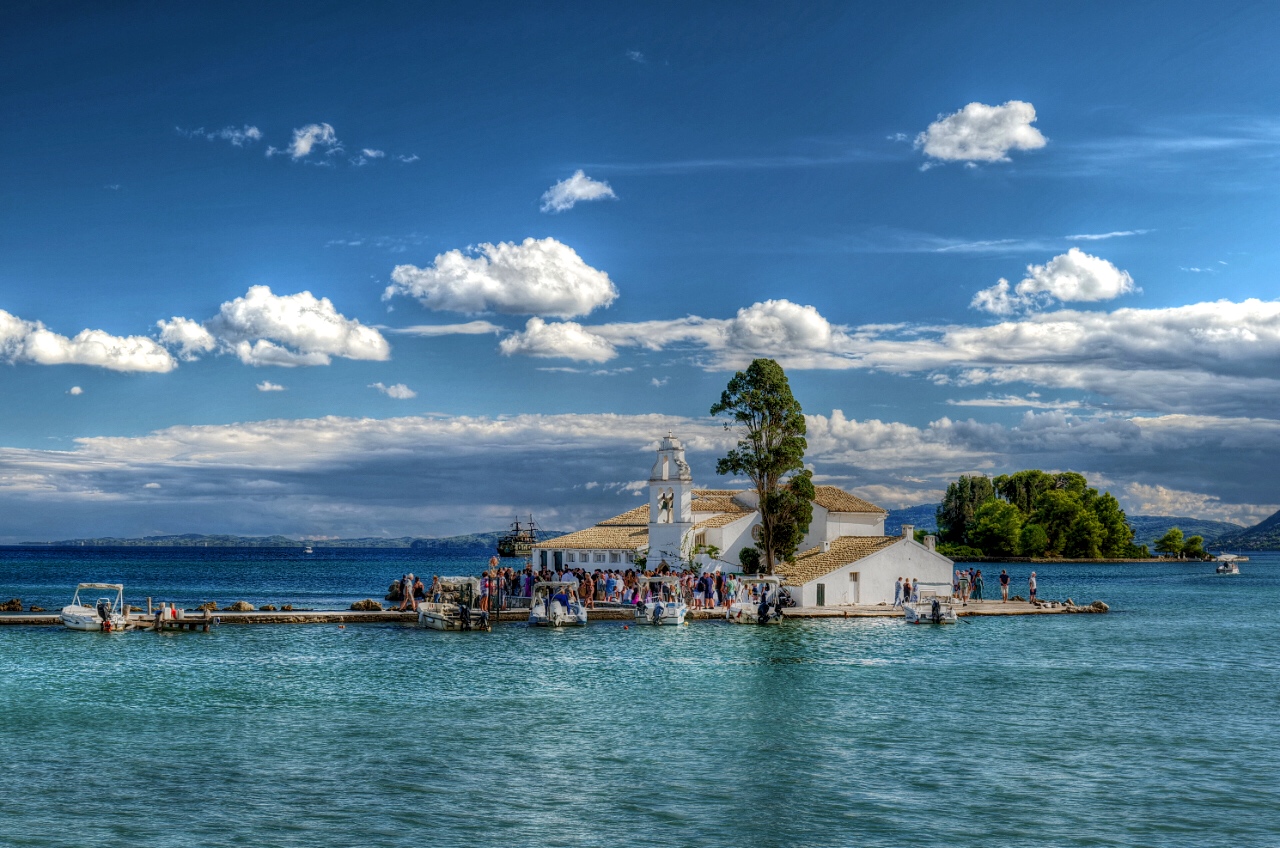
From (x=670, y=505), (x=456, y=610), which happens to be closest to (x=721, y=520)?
(x=670, y=505)

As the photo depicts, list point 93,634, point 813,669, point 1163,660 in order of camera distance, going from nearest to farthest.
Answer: point 813,669 < point 1163,660 < point 93,634

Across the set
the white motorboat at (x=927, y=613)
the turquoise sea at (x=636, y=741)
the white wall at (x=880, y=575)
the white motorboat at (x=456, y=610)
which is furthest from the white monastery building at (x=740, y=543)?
the white motorboat at (x=456, y=610)

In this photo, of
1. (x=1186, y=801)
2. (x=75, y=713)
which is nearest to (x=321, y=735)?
(x=75, y=713)

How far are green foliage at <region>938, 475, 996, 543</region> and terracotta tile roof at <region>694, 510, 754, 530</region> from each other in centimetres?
12684

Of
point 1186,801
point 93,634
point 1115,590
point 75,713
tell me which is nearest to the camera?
point 1186,801

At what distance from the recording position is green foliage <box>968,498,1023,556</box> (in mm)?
171000

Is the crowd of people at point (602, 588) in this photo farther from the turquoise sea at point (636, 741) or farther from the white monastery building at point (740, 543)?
the turquoise sea at point (636, 741)

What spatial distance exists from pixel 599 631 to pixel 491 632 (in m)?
4.59

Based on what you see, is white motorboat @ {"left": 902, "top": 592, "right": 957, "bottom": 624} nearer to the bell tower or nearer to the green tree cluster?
the bell tower

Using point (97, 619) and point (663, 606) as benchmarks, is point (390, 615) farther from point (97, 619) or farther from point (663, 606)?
point (663, 606)

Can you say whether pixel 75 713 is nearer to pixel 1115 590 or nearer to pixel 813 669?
pixel 813 669

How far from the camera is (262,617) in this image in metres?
52.6

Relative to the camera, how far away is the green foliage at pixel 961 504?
184 m

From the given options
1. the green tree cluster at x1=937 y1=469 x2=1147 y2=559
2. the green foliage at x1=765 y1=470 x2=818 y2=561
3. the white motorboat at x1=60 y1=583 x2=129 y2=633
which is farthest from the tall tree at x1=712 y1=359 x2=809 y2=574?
the green tree cluster at x1=937 y1=469 x2=1147 y2=559
